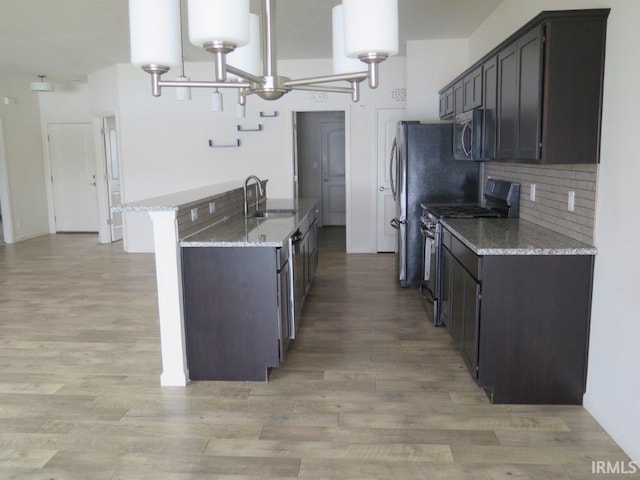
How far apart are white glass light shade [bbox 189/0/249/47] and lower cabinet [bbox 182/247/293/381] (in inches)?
66.9

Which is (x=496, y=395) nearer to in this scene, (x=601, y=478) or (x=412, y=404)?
(x=412, y=404)

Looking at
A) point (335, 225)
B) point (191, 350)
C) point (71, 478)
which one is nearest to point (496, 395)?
point (191, 350)

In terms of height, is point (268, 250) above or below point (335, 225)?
above

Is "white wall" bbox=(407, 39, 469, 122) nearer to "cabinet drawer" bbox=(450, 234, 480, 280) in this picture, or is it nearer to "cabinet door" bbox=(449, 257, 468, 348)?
"cabinet drawer" bbox=(450, 234, 480, 280)

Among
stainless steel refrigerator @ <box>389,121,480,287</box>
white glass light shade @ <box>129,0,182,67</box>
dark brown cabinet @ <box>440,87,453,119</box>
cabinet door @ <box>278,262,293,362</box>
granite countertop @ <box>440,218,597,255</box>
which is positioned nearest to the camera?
white glass light shade @ <box>129,0,182,67</box>

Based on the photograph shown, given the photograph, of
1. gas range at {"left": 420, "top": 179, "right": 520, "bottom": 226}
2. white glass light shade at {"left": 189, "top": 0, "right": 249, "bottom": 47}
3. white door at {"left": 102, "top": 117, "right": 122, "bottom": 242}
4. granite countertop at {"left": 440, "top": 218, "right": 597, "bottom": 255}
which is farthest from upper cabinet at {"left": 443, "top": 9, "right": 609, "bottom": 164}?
white door at {"left": 102, "top": 117, "right": 122, "bottom": 242}

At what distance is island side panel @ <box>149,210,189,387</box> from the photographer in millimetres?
3070

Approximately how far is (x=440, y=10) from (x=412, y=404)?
3634 mm

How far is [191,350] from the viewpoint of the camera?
3.21 metres

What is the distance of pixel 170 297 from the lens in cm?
311

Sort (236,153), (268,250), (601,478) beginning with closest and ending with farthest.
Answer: (601,478), (268,250), (236,153)

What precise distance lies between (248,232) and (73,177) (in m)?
7.23

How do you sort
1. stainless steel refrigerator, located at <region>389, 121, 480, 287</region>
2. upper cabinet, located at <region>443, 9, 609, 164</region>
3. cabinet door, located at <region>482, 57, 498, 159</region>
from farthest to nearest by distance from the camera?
stainless steel refrigerator, located at <region>389, 121, 480, 287</region> < cabinet door, located at <region>482, 57, 498, 159</region> < upper cabinet, located at <region>443, 9, 609, 164</region>
